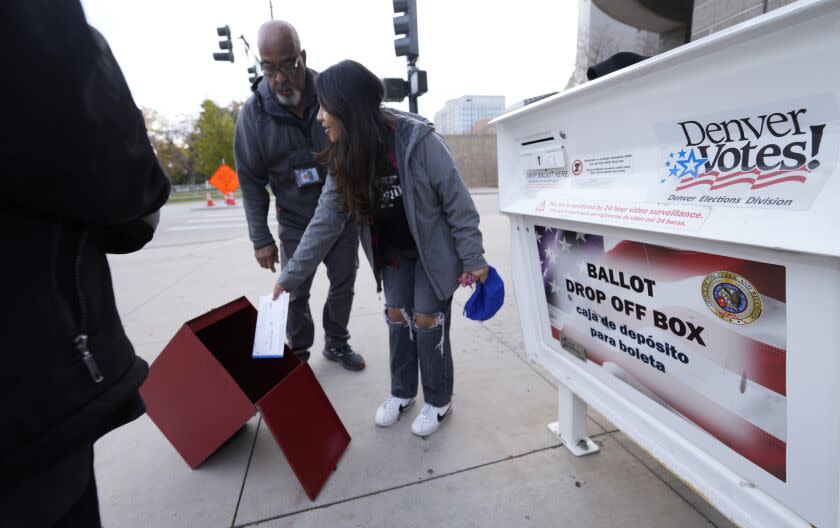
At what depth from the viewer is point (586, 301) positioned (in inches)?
59.6

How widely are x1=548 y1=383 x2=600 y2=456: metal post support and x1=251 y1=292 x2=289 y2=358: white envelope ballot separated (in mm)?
1233

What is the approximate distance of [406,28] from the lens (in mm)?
6090

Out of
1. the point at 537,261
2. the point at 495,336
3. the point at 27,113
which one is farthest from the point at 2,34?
the point at 495,336

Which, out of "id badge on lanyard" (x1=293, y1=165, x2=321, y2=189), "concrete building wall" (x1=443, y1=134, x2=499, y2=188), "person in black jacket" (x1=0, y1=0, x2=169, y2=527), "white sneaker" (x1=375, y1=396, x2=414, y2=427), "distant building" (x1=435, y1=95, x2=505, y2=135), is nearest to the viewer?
"person in black jacket" (x1=0, y1=0, x2=169, y2=527)

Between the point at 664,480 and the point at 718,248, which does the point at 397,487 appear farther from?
the point at 718,248

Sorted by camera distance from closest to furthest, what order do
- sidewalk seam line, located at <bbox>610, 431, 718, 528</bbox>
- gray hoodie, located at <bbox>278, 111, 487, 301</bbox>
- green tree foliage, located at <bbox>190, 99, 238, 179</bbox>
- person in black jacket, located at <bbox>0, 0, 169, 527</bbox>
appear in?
person in black jacket, located at <bbox>0, 0, 169, 527</bbox>
sidewalk seam line, located at <bbox>610, 431, 718, 528</bbox>
gray hoodie, located at <bbox>278, 111, 487, 301</bbox>
green tree foliage, located at <bbox>190, 99, 238, 179</bbox>

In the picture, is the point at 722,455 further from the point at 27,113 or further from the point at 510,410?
the point at 27,113

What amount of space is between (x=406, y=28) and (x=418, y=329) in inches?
215

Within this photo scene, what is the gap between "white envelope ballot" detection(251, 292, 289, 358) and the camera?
1.83 metres

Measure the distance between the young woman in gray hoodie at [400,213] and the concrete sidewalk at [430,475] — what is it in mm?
249

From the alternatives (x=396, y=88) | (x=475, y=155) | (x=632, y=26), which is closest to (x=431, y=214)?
(x=632, y=26)

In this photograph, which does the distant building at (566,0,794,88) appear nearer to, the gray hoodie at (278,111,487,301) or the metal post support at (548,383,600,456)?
the gray hoodie at (278,111,487,301)

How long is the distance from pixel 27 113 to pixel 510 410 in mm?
2180

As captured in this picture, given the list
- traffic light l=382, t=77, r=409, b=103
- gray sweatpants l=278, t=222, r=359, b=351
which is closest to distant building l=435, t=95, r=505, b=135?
traffic light l=382, t=77, r=409, b=103
